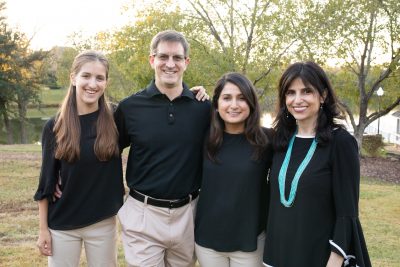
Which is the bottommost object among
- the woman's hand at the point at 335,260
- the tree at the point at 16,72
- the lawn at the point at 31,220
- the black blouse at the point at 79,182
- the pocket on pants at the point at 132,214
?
the lawn at the point at 31,220

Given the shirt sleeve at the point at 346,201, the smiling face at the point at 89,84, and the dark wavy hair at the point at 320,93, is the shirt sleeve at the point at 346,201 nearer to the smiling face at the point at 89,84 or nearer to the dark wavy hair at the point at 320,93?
the dark wavy hair at the point at 320,93

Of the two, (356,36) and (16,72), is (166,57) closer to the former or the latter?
(356,36)

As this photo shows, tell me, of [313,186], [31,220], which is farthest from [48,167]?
[31,220]

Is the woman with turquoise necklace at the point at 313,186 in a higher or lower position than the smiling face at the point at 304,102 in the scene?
lower

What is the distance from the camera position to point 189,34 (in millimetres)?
15547

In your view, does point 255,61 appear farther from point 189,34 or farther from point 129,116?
point 129,116

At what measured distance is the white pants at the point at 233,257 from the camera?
3.23 metres

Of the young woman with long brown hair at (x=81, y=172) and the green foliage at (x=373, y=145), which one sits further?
the green foliage at (x=373, y=145)

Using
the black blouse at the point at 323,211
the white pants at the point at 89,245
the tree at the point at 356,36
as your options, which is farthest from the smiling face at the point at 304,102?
the tree at the point at 356,36

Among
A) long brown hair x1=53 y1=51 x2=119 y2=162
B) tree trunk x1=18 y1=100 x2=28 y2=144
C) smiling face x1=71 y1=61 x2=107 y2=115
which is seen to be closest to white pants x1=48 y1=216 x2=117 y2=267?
long brown hair x1=53 y1=51 x2=119 y2=162

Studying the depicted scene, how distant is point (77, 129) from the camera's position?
3322mm

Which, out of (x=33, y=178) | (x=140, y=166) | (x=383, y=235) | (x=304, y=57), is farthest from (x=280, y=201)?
(x=304, y=57)

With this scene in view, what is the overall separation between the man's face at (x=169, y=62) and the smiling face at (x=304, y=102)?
36.1 inches

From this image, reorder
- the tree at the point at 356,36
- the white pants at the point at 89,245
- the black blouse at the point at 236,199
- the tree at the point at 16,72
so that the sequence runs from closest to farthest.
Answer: the black blouse at the point at 236,199
the white pants at the point at 89,245
the tree at the point at 356,36
the tree at the point at 16,72
